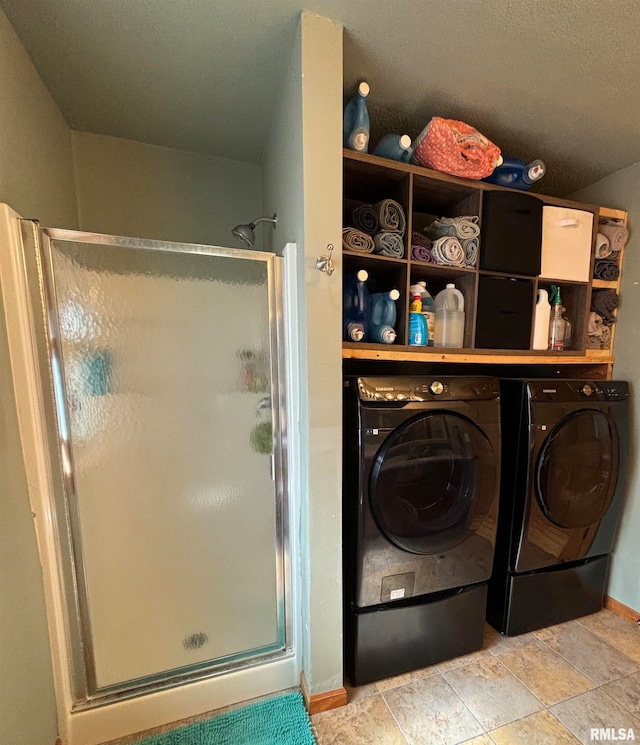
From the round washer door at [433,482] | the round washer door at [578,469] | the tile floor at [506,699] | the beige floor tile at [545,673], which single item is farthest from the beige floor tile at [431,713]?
the round washer door at [578,469]

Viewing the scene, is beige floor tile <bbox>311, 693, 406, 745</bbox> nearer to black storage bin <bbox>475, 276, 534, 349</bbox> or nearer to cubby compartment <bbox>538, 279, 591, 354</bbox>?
black storage bin <bbox>475, 276, 534, 349</bbox>

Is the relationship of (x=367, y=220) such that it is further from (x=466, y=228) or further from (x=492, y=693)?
(x=492, y=693)

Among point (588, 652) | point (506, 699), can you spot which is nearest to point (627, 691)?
point (588, 652)

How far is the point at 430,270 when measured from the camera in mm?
1341

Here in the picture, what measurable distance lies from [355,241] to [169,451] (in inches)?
40.0

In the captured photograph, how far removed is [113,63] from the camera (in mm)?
1149

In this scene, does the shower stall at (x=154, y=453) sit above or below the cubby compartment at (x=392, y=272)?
below

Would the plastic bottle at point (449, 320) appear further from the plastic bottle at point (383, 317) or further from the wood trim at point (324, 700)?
the wood trim at point (324, 700)

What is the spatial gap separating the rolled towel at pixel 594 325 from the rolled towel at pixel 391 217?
3.91ft

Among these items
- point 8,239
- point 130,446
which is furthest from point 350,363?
point 8,239

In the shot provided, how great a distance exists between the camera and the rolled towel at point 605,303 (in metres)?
1.64

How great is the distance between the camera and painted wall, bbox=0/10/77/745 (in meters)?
0.83

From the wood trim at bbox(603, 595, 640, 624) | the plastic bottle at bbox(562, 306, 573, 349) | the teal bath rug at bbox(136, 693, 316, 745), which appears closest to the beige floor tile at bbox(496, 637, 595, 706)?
the wood trim at bbox(603, 595, 640, 624)

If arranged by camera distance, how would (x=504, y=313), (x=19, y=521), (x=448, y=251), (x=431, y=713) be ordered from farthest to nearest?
(x=504, y=313) < (x=448, y=251) < (x=431, y=713) < (x=19, y=521)
